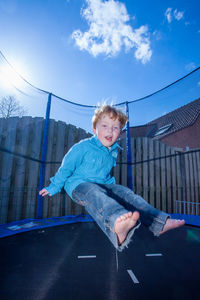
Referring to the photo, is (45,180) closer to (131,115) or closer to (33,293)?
(33,293)

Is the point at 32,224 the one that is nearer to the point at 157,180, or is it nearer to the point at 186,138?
the point at 157,180

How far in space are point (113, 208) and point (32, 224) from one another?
2.12m

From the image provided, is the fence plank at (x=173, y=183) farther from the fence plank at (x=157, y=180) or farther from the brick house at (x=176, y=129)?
the brick house at (x=176, y=129)

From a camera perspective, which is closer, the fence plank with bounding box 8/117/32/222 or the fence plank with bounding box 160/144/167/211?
the fence plank with bounding box 8/117/32/222

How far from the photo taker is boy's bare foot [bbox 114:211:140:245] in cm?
81

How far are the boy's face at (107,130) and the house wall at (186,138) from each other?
22.5 ft

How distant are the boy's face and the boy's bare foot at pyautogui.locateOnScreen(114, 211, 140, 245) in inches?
32.7

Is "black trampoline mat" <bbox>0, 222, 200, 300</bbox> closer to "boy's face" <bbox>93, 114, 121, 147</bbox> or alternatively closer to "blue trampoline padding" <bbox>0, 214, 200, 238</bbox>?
"blue trampoline padding" <bbox>0, 214, 200, 238</bbox>

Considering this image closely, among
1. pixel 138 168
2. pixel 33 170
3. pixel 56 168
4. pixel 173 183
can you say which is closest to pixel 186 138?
pixel 173 183

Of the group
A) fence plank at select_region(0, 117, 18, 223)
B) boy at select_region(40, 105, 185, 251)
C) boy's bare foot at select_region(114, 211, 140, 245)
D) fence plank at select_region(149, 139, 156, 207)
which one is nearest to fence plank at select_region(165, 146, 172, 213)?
fence plank at select_region(149, 139, 156, 207)

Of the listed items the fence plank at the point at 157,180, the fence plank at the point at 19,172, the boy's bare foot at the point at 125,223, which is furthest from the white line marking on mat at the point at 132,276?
the fence plank at the point at 157,180

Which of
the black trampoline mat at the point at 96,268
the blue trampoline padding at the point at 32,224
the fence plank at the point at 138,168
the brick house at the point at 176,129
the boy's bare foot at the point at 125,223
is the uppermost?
the brick house at the point at 176,129

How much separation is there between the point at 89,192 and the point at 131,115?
3.34m

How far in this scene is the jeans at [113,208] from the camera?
889mm
